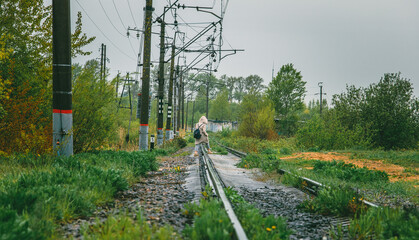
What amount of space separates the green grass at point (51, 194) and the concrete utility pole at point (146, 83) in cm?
910

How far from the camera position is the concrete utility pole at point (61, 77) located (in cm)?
786

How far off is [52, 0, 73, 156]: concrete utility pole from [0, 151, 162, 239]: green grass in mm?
740

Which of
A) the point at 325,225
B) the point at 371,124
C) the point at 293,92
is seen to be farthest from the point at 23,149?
the point at 293,92

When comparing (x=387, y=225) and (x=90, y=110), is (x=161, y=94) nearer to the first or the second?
(x=90, y=110)

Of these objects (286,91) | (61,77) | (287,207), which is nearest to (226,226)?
(287,207)

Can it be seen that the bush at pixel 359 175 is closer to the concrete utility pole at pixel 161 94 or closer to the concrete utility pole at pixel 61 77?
the concrete utility pole at pixel 61 77

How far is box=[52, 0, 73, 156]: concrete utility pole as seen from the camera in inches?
310

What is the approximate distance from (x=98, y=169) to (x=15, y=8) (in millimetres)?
6566

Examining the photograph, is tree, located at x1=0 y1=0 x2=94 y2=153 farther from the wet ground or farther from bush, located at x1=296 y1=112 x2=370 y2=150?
bush, located at x1=296 y1=112 x2=370 y2=150

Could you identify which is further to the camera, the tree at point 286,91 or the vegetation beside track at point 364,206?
the tree at point 286,91

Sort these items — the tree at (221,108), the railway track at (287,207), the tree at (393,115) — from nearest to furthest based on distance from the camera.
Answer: the railway track at (287,207) → the tree at (393,115) → the tree at (221,108)

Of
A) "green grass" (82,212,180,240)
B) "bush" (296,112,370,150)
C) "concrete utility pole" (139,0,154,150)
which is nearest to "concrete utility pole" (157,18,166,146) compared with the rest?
"concrete utility pole" (139,0,154,150)

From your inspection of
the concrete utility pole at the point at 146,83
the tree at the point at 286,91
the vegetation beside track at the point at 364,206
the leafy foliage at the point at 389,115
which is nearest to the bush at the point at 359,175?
the vegetation beside track at the point at 364,206

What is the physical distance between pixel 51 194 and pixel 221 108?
7991 cm
